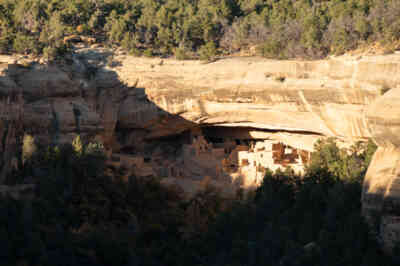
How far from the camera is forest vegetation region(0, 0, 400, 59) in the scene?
70.4 ft

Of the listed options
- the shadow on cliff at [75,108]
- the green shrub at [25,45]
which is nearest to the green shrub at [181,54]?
the shadow on cliff at [75,108]

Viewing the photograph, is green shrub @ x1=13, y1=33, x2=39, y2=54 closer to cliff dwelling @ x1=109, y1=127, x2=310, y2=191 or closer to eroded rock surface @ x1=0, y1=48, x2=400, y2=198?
eroded rock surface @ x1=0, y1=48, x2=400, y2=198

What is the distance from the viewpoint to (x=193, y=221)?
16.4 metres

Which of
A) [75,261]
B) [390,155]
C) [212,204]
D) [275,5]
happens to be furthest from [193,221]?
[275,5]

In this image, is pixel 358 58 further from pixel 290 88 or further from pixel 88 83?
pixel 88 83

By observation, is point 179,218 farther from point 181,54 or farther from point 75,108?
point 181,54

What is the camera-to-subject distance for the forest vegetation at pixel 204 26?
70.4ft

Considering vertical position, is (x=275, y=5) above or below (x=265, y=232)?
above

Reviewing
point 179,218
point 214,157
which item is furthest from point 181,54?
point 179,218

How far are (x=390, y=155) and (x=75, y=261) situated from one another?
7.00 m

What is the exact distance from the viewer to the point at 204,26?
2470cm

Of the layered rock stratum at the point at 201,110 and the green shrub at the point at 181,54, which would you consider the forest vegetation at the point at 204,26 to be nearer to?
the green shrub at the point at 181,54

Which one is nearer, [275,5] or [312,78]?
[312,78]

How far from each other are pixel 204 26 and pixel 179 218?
33.8 feet
